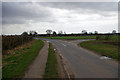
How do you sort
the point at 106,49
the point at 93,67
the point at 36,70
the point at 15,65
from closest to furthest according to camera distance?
the point at 36,70 < the point at 93,67 < the point at 15,65 < the point at 106,49

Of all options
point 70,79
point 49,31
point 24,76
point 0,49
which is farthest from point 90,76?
point 49,31

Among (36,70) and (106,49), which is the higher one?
(106,49)

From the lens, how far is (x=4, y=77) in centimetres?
701

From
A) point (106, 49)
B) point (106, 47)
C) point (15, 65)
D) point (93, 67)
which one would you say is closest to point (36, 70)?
point (15, 65)

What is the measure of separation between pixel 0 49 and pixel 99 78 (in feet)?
42.3

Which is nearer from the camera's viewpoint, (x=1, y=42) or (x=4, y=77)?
(x=4, y=77)

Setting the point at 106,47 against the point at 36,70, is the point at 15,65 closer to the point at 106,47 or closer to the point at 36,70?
the point at 36,70

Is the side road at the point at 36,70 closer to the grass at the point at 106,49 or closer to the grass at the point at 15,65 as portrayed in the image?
the grass at the point at 15,65

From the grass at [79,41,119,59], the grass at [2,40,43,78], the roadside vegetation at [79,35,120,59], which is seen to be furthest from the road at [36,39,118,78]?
the grass at [2,40,43,78]

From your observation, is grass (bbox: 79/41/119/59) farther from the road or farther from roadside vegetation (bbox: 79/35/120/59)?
the road

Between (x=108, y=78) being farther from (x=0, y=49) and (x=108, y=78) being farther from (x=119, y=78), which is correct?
(x=0, y=49)

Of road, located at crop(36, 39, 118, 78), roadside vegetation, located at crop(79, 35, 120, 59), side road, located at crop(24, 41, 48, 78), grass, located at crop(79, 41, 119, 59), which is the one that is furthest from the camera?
roadside vegetation, located at crop(79, 35, 120, 59)

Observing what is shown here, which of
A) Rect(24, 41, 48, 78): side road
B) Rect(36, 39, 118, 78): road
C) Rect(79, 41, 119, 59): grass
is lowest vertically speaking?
Rect(24, 41, 48, 78): side road

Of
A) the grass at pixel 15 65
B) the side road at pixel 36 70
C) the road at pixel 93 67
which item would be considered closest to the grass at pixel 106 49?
the road at pixel 93 67
